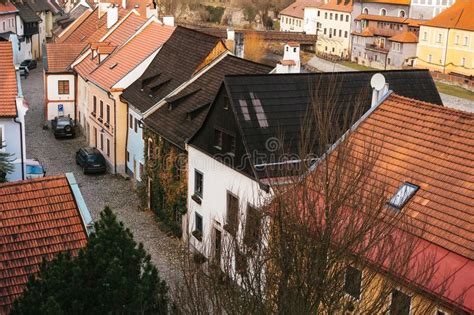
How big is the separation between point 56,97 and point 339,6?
67946 mm

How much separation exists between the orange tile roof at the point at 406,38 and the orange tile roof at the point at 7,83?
66.0 metres

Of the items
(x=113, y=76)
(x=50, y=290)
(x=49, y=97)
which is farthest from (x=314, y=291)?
(x=49, y=97)

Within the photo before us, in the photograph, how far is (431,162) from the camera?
16344mm

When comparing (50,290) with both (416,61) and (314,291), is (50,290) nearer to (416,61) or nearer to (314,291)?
(314,291)

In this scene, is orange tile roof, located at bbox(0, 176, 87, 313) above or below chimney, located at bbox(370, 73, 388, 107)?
below

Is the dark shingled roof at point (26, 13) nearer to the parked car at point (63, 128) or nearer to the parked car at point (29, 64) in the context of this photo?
the parked car at point (29, 64)

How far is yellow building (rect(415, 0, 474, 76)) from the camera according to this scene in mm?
77562

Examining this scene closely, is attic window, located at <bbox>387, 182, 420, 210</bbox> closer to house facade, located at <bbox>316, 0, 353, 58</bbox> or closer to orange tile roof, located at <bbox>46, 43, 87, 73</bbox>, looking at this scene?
orange tile roof, located at <bbox>46, 43, 87, 73</bbox>

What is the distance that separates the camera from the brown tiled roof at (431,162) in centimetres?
1433

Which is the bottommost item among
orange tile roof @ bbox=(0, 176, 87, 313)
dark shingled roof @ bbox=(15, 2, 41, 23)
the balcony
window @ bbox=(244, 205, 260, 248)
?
the balcony

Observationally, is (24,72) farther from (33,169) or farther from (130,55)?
(33,169)

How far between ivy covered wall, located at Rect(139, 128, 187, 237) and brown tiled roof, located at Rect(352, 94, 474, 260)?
860 centimetres

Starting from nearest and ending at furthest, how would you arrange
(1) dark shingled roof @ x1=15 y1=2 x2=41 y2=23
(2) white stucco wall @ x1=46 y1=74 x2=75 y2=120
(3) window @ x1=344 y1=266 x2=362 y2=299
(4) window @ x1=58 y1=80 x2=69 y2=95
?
(3) window @ x1=344 y1=266 x2=362 y2=299, (2) white stucco wall @ x1=46 y1=74 x2=75 y2=120, (4) window @ x1=58 y1=80 x2=69 y2=95, (1) dark shingled roof @ x1=15 y1=2 x2=41 y2=23

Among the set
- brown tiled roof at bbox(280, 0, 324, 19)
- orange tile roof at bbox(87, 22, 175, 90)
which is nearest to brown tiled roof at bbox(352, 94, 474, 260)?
orange tile roof at bbox(87, 22, 175, 90)
